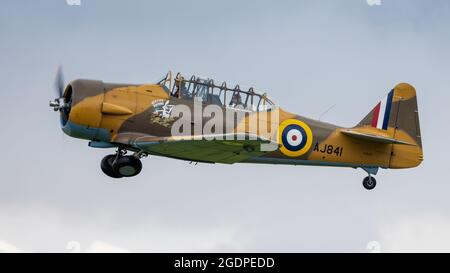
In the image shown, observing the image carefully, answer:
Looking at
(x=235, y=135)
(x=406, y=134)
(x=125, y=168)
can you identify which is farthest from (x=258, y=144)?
(x=406, y=134)

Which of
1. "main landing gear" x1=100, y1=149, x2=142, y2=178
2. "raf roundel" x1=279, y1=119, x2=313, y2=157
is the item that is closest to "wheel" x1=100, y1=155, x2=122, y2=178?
"main landing gear" x1=100, y1=149, x2=142, y2=178

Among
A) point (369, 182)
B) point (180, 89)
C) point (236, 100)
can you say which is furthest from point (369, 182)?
point (180, 89)

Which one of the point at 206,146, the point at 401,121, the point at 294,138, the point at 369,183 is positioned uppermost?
the point at 401,121

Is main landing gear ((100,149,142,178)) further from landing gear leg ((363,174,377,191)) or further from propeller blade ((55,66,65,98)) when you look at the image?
landing gear leg ((363,174,377,191))

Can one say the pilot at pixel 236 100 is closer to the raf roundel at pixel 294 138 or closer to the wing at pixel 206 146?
the raf roundel at pixel 294 138

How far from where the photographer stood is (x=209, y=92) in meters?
18.8

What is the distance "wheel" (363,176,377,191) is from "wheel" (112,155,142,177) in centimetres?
521

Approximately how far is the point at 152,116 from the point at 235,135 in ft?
8.57

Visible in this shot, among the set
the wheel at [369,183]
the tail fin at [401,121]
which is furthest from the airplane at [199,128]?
the tail fin at [401,121]

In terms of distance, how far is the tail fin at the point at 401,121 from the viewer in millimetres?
20672

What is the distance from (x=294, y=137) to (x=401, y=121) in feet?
9.39

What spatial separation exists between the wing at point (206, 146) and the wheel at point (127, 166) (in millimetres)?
275

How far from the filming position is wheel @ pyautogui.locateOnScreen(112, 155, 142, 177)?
17.9 metres

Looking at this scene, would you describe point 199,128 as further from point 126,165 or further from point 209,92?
point 126,165
